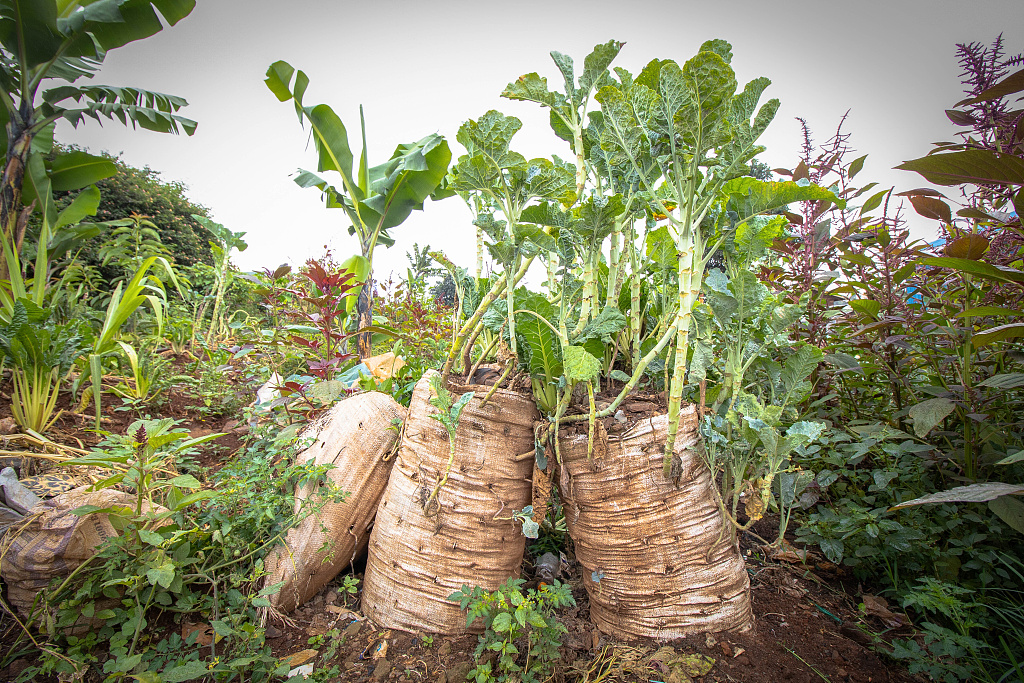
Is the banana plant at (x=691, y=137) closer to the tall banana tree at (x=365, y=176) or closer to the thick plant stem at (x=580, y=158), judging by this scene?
the thick plant stem at (x=580, y=158)

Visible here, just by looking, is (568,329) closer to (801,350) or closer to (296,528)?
(801,350)

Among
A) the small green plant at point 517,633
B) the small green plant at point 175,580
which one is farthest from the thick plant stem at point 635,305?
the small green plant at point 175,580

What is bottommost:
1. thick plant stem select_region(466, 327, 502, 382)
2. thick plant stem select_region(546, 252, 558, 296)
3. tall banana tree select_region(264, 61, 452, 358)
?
thick plant stem select_region(466, 327, 502, 382)

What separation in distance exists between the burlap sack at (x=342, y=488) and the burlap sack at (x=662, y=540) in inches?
31.3

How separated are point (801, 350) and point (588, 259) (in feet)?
2.05

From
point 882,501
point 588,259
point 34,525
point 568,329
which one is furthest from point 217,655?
point 882,501

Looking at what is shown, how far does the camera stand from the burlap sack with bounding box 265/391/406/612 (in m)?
1.33

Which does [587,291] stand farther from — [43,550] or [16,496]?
[16,496]

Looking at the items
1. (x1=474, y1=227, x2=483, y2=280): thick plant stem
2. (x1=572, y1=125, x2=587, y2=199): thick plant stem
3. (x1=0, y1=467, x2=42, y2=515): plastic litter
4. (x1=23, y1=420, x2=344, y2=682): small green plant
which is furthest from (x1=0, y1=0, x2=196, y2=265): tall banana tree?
(x1=572, y1=125, x2=587, y2=199): thick plant stem

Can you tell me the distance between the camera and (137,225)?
4332 mm

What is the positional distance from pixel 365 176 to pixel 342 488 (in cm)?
340

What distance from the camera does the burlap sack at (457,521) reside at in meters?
1.25

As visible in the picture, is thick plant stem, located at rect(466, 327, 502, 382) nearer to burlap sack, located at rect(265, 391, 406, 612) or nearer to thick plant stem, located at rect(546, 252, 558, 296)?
thick plant stem, located at rect(546, 252, 558, 296)

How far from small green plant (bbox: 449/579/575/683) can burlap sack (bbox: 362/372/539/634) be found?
0.50ft
